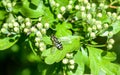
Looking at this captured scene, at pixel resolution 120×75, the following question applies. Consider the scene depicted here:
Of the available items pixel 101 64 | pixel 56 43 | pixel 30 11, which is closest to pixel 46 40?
pixel 56 43

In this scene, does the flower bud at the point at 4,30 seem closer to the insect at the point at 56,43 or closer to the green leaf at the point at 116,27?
the insect at the point at 56,43

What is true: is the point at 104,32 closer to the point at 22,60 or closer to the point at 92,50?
the point at 92,50

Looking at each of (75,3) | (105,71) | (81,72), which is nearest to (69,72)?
(81,72)

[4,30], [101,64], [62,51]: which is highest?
[4,30]

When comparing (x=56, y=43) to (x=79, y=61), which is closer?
(x=56, y=43)

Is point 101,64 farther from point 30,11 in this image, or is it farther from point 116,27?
point 30,11

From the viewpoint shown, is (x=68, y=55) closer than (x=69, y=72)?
Yes

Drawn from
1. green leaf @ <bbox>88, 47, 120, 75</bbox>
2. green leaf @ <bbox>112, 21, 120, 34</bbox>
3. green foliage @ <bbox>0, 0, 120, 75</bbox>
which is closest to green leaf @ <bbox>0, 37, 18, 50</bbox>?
green foliage @ <bbox>0, 0, 120, 75</bbox>
